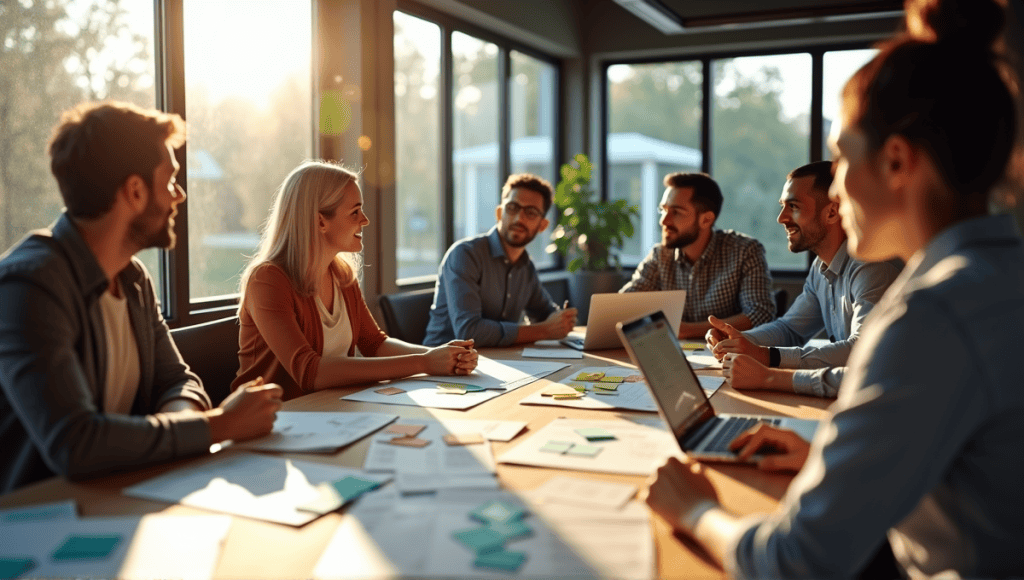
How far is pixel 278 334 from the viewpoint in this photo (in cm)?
218

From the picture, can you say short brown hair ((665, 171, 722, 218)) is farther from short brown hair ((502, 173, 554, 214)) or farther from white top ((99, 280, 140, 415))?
white top ((99, 280, 140, 415))

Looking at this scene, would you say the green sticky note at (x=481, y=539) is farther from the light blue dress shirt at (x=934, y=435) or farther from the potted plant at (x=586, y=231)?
the potted plant at (x=586, y=231)

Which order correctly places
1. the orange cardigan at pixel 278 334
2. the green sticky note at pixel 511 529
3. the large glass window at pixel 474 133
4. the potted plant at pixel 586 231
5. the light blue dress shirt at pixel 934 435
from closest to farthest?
the light blue dress shirt at pixel 934 435 → the green sticky note at pixel 511 529 → the orange cardigan at pixel 278 334 → the large glass window at pixel 474 133 → the potted plant at pixel 586 231

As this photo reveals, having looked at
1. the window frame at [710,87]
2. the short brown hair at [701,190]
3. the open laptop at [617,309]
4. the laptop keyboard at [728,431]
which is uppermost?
the window frame at [710,87]

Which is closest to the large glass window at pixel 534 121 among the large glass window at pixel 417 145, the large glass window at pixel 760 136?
the large glass window at pixel 417 145

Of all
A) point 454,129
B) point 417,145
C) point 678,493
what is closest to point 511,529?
point 678,493

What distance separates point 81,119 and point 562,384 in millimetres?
1323

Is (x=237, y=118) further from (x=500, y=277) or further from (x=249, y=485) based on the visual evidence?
(x=249, y=485)

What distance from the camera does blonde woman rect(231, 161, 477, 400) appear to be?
2.17 metres

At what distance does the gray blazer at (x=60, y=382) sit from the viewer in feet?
4.23

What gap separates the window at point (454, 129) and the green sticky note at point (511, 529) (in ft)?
12.2

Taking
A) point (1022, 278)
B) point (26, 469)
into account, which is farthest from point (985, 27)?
point (26, 469)

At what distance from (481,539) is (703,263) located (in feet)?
9.47

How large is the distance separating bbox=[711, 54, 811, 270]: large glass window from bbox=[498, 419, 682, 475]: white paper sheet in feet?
16.3
